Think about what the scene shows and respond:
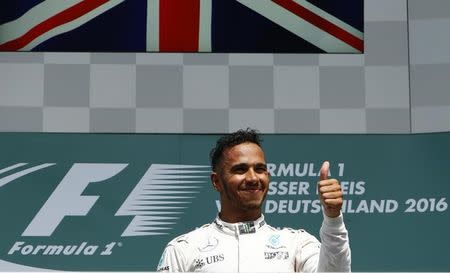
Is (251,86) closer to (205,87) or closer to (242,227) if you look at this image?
(205,87)

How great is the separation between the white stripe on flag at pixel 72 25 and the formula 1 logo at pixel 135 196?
0.61 metres

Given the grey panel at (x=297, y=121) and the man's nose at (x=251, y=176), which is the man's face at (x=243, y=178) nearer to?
the man's nose at (x=251, y=176)

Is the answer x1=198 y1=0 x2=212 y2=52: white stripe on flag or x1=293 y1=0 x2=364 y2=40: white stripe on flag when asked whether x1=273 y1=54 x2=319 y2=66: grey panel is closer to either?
x1=293 y1=0 x2=364 y2=40: white stripe on flag

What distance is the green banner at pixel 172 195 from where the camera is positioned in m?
3.93

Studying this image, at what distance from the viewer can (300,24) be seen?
13.4 feet

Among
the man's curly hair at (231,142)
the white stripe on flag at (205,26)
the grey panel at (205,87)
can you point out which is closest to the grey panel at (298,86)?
the grey panel at (205,87)

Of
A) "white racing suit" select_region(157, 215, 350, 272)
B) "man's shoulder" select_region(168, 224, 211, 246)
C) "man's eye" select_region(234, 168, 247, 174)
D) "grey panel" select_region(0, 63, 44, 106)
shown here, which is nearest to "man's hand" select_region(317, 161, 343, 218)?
"white racing suit" select_region(157, 215, 350, 272)

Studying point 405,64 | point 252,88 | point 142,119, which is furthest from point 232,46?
point 405,64

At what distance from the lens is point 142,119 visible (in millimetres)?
3992

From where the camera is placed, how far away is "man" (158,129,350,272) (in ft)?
7.06

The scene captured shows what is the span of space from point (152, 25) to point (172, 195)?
0.84 meters

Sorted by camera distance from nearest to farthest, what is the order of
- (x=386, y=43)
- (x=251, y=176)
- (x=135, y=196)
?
(x=251, y=176) → (x=135, y=196) → (x=386, y=43)

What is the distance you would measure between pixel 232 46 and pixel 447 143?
1.13m

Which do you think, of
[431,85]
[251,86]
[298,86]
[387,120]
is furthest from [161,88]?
[431,85]
